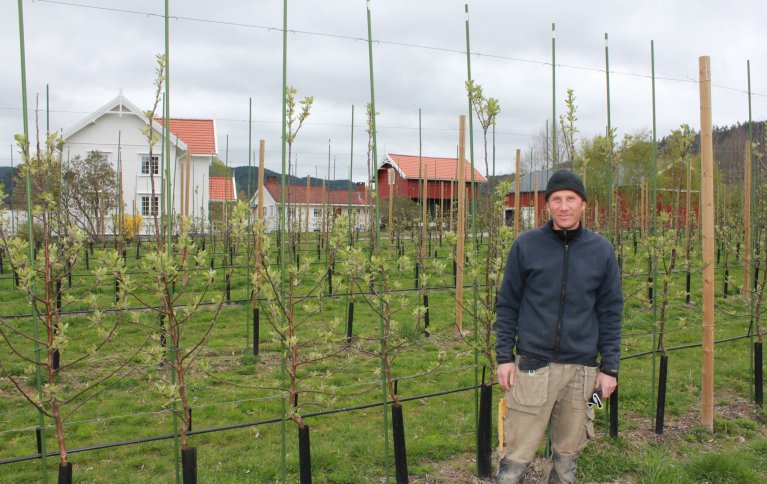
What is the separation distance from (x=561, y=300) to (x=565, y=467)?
84 centimetres

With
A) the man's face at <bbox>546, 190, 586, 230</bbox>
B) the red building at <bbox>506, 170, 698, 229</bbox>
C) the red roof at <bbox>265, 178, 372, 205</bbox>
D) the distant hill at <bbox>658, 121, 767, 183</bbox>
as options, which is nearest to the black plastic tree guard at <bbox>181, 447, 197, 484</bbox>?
the man's face at <bbox>546, 190, 586, 230</bbox>

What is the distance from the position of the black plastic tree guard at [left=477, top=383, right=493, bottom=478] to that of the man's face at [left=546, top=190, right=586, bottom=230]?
131cm

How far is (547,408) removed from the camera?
283 centimetres

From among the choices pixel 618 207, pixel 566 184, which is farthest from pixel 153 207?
pixel 618 207

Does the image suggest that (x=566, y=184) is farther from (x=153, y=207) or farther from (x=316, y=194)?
(x=316, y=194)

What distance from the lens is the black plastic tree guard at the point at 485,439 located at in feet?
11.9

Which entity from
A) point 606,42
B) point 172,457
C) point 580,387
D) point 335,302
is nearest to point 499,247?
point 580,387

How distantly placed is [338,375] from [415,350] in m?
1.26

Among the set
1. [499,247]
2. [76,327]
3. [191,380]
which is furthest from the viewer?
[76,327]

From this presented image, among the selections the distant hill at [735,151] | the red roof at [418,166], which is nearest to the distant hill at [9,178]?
the distant hill at [735,151]

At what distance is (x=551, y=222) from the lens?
2941 millimetres

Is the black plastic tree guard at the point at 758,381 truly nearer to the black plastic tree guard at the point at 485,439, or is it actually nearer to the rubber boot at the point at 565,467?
the black plastic tree guard at the point at 485,439

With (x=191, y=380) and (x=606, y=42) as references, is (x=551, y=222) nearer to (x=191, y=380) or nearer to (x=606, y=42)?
(x=606, y=42)

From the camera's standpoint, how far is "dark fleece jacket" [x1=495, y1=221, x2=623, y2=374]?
2.78 meters
